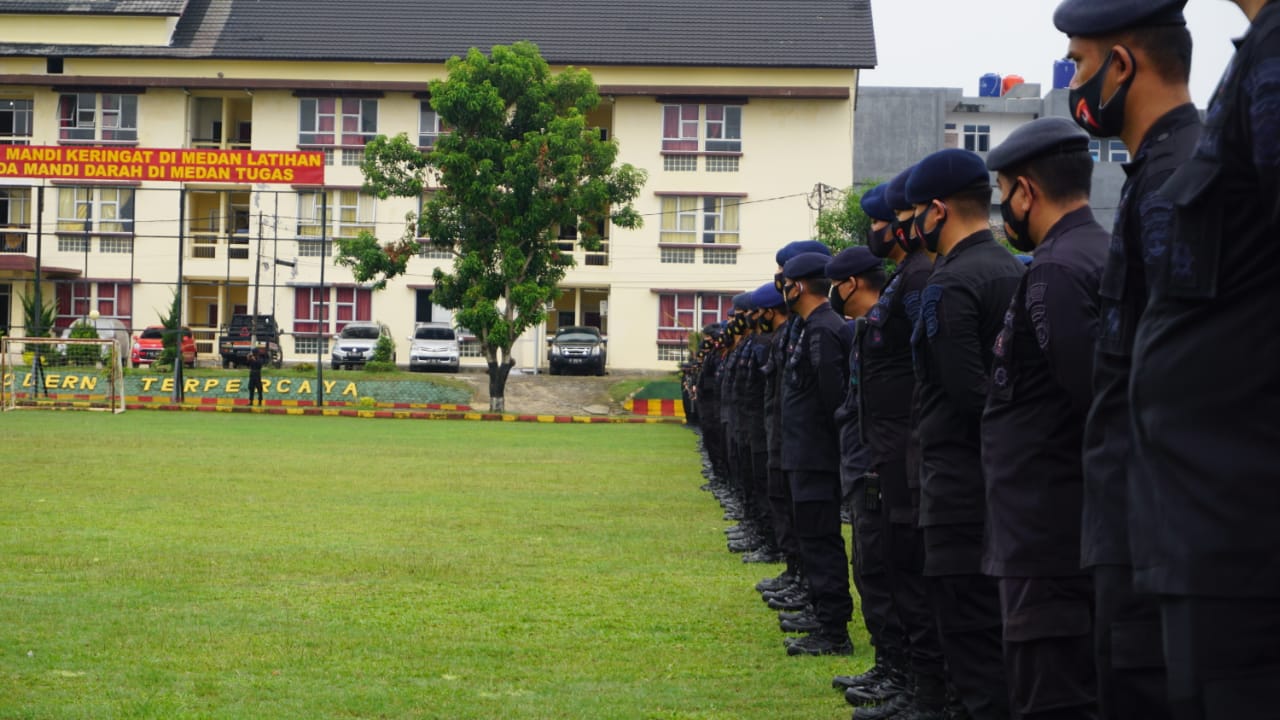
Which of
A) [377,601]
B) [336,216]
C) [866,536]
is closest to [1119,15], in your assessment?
[866,536]

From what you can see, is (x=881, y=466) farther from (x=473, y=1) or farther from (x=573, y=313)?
(x=473, y=1)

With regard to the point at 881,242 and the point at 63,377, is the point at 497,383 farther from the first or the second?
the point at 881,242

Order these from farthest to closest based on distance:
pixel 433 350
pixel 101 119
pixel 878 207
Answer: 1. pixel 101 119
2. pixel 433 350
3. pixel 878 207

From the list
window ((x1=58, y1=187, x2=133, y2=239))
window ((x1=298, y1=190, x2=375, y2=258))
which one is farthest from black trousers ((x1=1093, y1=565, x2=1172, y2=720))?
window ((x1=58, y1=187, x2=133, y2=239))

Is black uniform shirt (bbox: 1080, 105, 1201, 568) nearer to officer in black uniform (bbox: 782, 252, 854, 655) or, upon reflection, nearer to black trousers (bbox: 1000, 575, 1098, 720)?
black trousers (bbox: 1000, 575, 1098, 720)

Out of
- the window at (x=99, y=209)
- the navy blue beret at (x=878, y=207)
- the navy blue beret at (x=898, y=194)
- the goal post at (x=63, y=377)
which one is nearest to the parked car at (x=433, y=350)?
the goal post at (x=63, y=377)

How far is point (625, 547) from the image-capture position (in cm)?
1137

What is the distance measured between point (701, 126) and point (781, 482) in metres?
40.9

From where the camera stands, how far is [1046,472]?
12.6 ft

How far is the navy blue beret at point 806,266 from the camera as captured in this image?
805 centimetres

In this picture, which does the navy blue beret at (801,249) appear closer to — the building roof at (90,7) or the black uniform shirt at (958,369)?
the black uniform shirt at (958,369)

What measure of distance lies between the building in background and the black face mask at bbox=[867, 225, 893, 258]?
41.7 meters

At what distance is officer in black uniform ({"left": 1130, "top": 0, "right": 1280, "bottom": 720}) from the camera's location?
221cm

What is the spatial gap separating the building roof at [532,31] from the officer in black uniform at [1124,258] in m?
46.5
